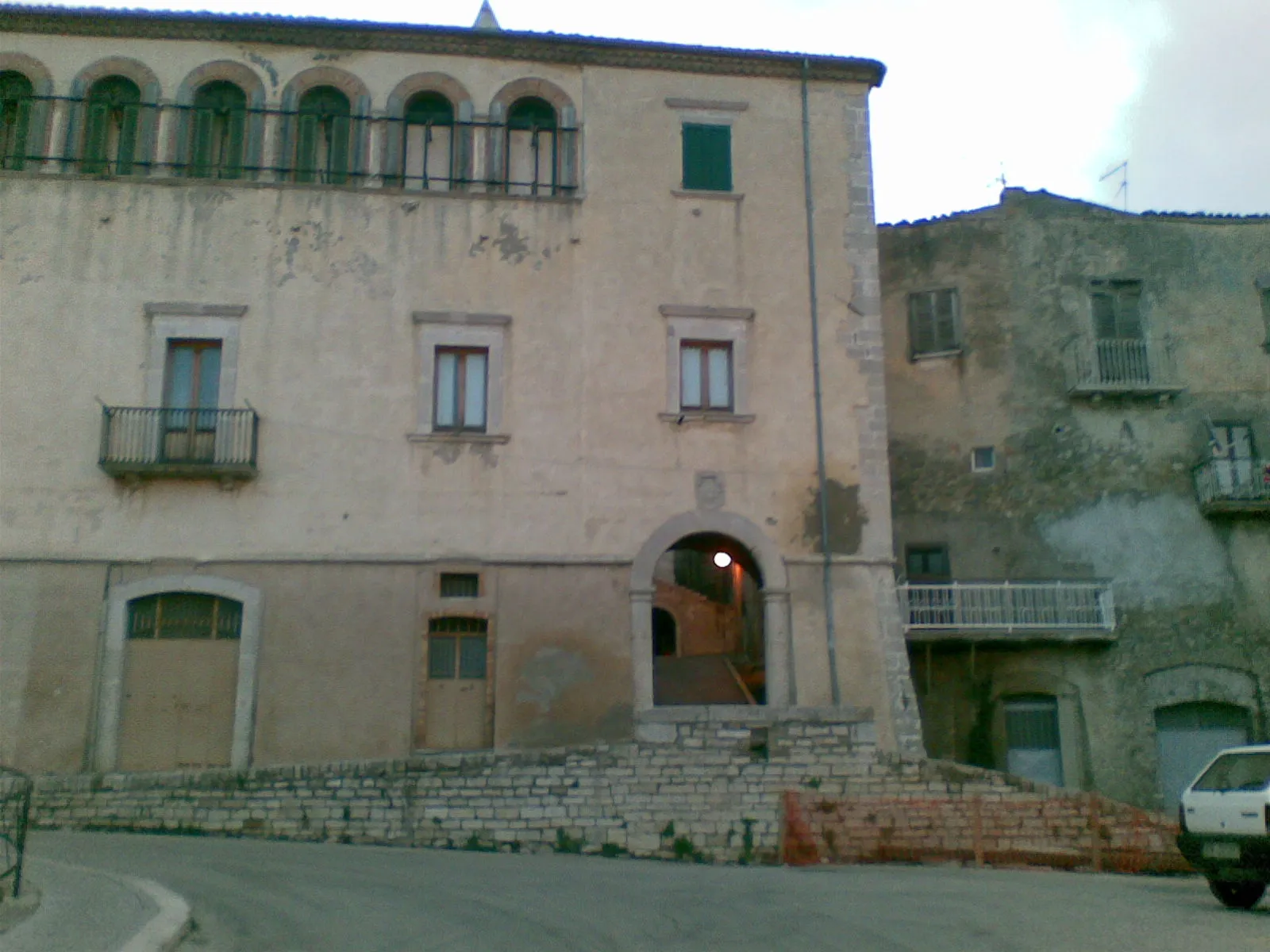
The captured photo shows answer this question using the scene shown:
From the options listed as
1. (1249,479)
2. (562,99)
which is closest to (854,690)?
(1249,479)

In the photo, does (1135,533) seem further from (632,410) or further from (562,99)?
(562,99)

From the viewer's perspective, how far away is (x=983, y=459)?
22469 millimetres

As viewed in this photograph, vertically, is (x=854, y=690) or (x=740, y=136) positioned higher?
(x=740, y=136)

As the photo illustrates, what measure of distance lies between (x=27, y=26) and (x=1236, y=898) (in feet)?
66.7

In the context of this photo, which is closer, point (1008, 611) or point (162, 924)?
point (162, 924)

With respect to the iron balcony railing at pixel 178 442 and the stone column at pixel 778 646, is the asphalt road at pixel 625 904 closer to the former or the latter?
the stone column at pixel 778 646

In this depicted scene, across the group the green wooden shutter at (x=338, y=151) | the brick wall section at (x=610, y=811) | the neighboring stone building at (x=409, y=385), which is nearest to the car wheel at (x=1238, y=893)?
the brick wall section at (x=610, y=811)

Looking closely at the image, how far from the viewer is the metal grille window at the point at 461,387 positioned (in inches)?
730

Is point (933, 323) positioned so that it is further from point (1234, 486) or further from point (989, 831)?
point (989, 831)

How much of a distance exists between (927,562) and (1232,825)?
37.6ft

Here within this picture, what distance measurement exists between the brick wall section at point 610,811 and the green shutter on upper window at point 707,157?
30.1 ft

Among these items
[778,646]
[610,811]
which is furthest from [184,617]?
[778,646]

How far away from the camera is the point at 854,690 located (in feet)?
59.3

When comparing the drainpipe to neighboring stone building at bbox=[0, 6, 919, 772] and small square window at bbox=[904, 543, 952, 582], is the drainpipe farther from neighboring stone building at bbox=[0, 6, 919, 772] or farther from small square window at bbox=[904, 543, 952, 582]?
small square window at bbox=[904, 543, 952, 582]
